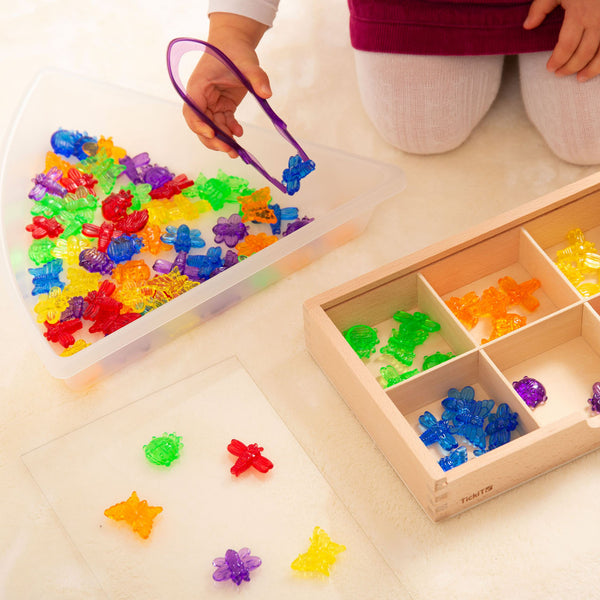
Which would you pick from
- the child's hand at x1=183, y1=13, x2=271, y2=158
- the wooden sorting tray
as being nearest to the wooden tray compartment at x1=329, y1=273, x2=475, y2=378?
the wooden sorting tray

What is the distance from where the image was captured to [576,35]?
1305 mm

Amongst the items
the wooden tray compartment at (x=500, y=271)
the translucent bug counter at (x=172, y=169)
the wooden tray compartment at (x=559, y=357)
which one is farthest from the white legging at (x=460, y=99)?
the wooden tray compartment at (x=559, y=357)

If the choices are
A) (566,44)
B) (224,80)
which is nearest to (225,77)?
(224,80)

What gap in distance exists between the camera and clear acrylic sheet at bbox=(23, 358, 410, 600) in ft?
3.61

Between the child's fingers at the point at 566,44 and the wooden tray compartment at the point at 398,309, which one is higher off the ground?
the child's fingers at the point at 566,44

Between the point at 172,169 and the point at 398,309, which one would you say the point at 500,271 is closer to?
the point at 398,309

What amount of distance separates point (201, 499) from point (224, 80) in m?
0.59

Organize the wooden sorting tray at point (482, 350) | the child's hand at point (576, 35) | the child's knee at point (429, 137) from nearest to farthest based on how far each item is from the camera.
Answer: the wooden sorting tray at point (482, 350)
the child's hand at point (576, 35)
the child's knee at point (429, 137)

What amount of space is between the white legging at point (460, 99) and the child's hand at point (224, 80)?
0.77 ft

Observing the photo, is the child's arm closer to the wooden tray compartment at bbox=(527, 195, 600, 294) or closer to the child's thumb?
the child's thumb

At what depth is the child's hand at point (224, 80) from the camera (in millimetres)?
1258

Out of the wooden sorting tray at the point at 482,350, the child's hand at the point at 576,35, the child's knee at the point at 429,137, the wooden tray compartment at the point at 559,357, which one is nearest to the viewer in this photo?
the wooden sorting tray at the point at 482,350

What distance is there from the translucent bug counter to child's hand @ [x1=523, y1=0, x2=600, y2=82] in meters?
0.30

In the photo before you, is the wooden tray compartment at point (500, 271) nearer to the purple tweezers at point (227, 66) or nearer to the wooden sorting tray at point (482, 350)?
the wooden sorting tray at point (482, 350)
